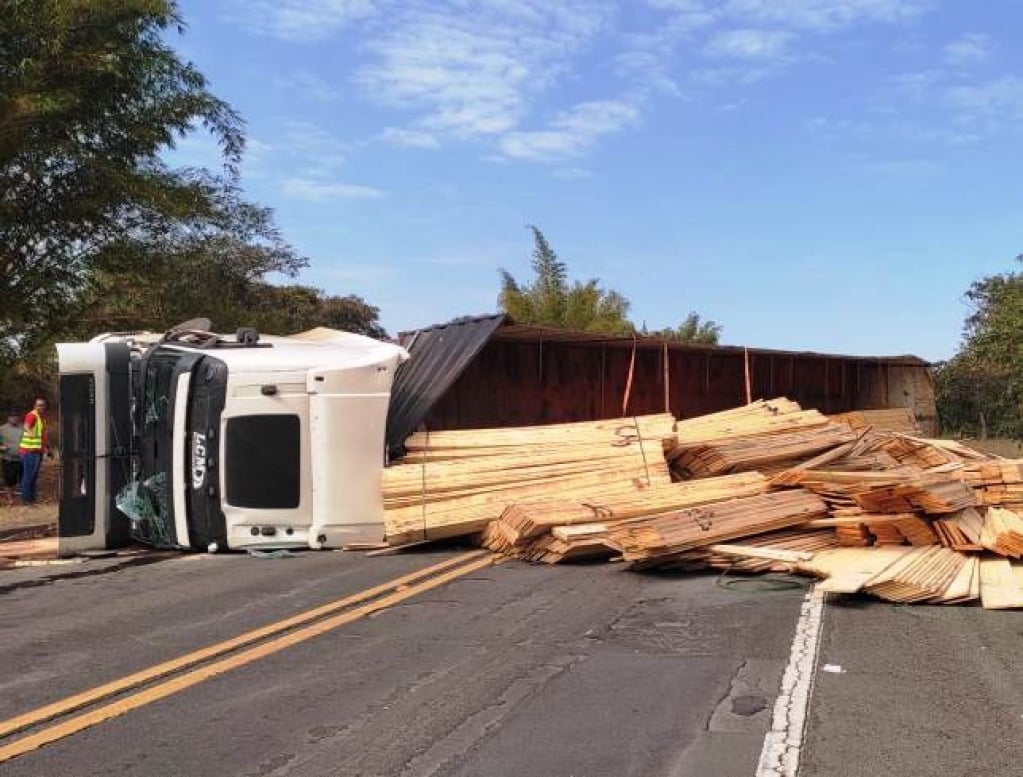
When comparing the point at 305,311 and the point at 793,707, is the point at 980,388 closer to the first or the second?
the point at 305,311

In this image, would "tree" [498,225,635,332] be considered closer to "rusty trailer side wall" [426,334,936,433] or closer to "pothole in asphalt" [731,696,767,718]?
"rusty trailer side wall" [426,334,936,433]

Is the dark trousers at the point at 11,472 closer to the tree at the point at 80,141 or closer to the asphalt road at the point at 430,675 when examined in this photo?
the tree at the point at 80,141

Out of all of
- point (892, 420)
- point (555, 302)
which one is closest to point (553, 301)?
point (555, 302)

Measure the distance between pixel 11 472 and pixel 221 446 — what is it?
959cm

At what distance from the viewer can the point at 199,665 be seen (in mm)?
5711

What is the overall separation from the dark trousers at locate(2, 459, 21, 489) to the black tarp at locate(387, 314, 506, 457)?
27.4 feet

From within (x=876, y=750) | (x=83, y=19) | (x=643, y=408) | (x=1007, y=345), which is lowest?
(x=876, y=750)

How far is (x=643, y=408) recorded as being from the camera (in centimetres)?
1664

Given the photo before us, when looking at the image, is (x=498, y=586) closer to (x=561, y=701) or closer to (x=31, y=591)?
(x=561, y=701)

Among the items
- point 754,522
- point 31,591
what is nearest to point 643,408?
point 754,522

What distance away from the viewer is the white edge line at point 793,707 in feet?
13.5

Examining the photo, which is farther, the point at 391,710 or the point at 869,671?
the point at 869,671

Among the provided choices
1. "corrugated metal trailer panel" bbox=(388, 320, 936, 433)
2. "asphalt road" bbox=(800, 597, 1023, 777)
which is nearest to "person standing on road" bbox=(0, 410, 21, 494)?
"corrugated metal trailer panel" bbox=(388, 320, 936, 433)

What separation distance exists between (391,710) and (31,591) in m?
5.05
